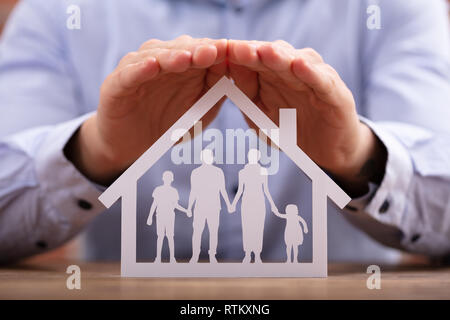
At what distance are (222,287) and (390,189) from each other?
42 cm

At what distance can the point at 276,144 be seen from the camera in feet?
2.36

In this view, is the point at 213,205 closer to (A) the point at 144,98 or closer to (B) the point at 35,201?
(A) the point at 144,98

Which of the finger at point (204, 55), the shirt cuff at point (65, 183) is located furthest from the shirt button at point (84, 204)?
the finger at point (204, 55)

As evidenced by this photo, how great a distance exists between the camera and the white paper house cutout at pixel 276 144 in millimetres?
713

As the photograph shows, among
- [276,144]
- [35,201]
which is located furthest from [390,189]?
[35,201]

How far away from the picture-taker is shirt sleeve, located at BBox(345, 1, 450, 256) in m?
0.93

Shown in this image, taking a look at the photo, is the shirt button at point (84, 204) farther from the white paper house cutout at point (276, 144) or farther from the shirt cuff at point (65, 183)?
the white paper house cutout at point (276, 144)

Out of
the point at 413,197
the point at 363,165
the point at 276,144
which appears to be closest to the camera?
the point at 276,144

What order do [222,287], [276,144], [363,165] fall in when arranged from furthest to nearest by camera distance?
[363,165]
[276,144]
[222,287]

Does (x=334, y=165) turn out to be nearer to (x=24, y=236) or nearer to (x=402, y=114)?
(x=402, y=114)

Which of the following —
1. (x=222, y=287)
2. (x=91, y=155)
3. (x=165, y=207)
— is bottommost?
(x=222, y=287)

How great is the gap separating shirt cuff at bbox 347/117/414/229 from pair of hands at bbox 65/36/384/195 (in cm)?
3

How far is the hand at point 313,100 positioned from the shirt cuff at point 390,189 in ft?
0.05

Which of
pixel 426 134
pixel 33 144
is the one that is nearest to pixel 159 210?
pixel 33 144
